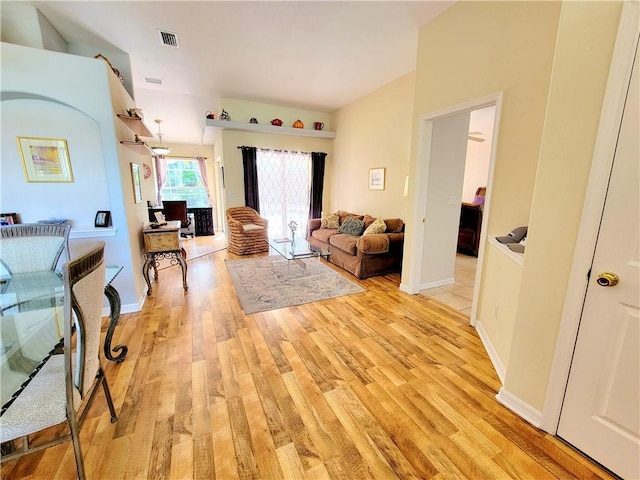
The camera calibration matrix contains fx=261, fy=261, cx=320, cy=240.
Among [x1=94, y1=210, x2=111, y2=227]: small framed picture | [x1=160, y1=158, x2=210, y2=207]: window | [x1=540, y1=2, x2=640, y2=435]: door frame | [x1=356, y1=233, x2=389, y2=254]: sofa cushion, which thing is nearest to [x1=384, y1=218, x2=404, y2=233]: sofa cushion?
[x1=356, y1=233, x2=389, y2=254]: sofa cushion

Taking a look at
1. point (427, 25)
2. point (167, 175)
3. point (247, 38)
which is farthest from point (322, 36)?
point (167, 175)

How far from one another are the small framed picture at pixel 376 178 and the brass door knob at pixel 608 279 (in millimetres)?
3652

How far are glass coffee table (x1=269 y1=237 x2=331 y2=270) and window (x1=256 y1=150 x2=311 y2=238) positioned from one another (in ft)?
5.33

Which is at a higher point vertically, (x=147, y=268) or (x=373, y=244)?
(x=373, y=244)

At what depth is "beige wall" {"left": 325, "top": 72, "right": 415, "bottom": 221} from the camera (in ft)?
13.7

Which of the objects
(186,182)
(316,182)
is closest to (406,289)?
(316,182)

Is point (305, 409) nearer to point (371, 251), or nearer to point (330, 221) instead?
point (371, 251)

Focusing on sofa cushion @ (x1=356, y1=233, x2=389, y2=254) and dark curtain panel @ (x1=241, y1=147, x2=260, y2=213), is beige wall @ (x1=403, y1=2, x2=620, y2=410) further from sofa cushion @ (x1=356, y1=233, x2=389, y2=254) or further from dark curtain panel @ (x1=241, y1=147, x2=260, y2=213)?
dark curtain panel @ (x1=241, y1=147, x2=260, y2=213)

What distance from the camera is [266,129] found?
542 centimetres

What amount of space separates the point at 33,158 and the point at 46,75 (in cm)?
76

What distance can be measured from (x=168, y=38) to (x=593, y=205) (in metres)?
4.19

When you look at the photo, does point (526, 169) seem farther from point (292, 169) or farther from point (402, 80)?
point (292, 169)

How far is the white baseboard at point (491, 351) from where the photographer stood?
1897mm

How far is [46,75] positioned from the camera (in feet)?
7.57
